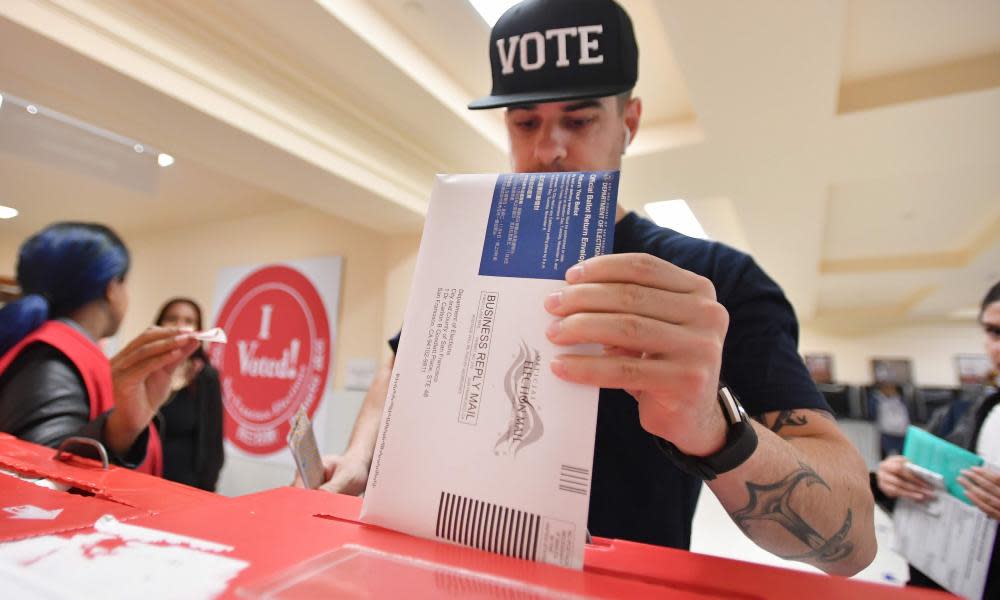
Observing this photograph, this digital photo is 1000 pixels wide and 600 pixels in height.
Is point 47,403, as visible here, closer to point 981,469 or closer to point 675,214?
point 981,469

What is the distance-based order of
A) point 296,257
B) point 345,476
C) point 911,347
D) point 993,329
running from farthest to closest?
point 911,347 < point 296,257 < point 993,329 < point 345,476

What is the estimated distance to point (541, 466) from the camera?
354 millimetres

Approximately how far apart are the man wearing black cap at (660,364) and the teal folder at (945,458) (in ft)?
3.07

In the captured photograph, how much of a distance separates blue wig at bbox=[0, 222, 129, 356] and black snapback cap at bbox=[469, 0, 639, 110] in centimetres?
107

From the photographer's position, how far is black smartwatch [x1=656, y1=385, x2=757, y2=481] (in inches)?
17.8

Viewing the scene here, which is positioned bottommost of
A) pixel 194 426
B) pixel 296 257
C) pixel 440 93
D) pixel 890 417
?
pixel 194 426

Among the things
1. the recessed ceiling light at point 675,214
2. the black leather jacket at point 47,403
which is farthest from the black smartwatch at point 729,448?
the recessed ceiling light at point 675,214

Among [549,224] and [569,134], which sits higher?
[569,134]

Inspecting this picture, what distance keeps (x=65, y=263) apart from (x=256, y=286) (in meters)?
2.49

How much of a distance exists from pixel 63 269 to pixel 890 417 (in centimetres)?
812

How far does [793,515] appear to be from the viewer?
1.69 ft

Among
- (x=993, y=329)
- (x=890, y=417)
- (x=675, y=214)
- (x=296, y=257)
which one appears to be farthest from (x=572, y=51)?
(x=890, y=417)

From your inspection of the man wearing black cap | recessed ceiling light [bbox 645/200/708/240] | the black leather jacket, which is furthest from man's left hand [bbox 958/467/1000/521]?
recessed ceiling light [bbox 645/200/708/240]

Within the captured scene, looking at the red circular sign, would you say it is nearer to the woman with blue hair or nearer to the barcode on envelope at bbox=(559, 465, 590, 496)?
the woman with blue hair
